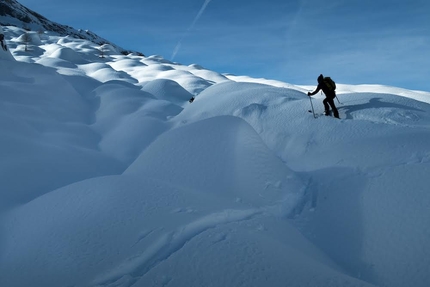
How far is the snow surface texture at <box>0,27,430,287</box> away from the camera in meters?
2.73

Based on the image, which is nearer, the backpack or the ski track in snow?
the ski track in snow

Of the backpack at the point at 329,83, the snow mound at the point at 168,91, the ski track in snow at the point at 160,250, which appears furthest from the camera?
the snow mound at the point at 168,91

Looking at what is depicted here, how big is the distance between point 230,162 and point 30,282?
10.3ft

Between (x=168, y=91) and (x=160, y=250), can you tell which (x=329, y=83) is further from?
(x=168, y=91)

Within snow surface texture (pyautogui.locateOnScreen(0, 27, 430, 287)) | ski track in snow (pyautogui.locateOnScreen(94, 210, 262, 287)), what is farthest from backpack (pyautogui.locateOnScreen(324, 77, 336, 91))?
ski track in snow (pyautogui.locateOnScreen(94, 210, 262, 287))

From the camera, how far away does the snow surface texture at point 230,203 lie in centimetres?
Answer: 273

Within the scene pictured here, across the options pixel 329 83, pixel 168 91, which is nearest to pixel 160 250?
pixel 329 83

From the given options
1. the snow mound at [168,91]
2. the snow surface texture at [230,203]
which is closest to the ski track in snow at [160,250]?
the snow surface texture at [230,203]

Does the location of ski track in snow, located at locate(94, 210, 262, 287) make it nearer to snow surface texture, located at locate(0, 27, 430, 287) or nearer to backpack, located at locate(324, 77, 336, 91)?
snow surface texture, located at locate(0, 27, 430, 287)

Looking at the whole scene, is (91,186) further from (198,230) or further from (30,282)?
(198,230)

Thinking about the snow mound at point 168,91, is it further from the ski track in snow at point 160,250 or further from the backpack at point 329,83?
the ski track in snow at point 160,250

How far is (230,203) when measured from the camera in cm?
388

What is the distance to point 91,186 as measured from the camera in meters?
4.06

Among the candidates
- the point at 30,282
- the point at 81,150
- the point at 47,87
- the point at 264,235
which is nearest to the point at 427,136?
the point at 264,235
